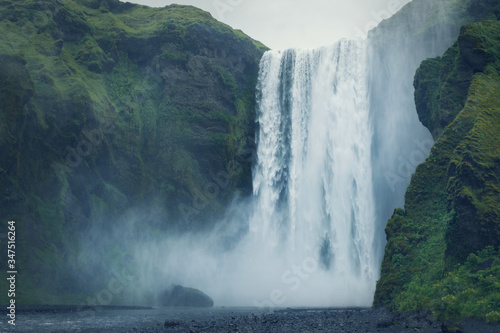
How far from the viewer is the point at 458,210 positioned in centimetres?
2462

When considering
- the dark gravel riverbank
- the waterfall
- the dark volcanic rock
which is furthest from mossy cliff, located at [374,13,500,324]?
the dark volcanic rock

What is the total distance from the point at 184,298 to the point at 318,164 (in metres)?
19.7

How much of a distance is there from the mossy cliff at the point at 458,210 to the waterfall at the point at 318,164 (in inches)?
526

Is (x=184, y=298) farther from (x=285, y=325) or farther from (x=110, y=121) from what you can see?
(x=285, y=325)

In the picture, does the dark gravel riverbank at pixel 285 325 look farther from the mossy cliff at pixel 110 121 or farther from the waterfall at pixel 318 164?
the waterfall at pixel 318 164

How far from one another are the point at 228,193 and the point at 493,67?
97.0 feet

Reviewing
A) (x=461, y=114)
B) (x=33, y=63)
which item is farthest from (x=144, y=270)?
(x=461, y=114)

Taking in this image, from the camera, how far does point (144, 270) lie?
47.4 meters

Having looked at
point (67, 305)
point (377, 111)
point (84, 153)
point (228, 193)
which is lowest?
point (67, 305)

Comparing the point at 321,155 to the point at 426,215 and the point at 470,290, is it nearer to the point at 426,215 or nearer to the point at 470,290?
the point at 426,215

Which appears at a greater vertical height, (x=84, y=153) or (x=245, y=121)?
(x=245, y=121)

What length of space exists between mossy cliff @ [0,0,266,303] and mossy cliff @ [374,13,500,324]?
25.5 meters

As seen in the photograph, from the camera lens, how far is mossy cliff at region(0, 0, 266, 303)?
4059 centimetres

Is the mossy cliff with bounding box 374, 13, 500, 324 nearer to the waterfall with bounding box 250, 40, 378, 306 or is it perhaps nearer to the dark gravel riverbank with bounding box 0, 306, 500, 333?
the dark gravel riverbank with bounding box 0, 306, 500, 333
